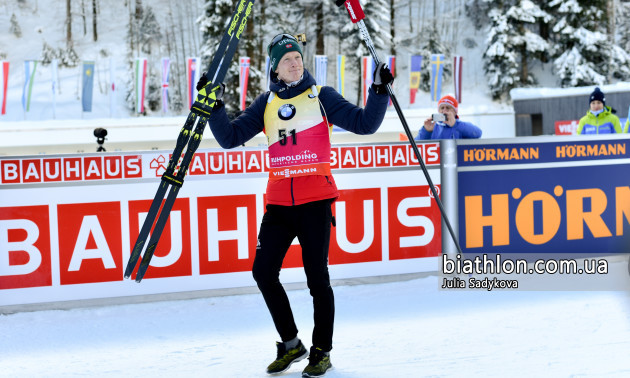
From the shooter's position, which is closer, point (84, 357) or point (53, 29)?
point (84, 357)

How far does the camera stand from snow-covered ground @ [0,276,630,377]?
3.52 metres

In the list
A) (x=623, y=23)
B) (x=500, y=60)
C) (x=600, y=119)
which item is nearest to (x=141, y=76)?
(x=500, y=60)

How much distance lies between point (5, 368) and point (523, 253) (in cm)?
381

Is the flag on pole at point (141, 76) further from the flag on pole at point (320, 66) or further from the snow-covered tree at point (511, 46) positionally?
the snow-covered tree at point (511, 46)

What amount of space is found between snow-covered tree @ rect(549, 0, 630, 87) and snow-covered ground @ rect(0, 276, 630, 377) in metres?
30.7

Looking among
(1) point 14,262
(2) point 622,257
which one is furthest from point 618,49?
(1) point 14,262

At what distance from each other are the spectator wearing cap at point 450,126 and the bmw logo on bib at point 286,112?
2740 mm

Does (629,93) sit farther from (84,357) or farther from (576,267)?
(84,357)

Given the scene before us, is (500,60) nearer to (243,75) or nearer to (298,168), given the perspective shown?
(243,75)

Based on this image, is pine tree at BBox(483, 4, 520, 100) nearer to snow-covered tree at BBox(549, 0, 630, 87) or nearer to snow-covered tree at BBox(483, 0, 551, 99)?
snow-covered tree at BBox(483, 0, 551, 99)

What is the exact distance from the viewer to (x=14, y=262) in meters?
4.63

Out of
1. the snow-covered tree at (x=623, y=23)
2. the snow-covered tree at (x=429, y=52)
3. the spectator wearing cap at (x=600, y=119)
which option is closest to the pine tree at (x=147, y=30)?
the snow-covered tree at (x=429, y=52)

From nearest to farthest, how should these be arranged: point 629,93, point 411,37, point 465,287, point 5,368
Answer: point 5,368
point 465,287
point 629,93
point 411,37

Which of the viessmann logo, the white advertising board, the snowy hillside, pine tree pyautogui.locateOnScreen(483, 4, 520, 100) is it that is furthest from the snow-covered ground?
pine tree pyautogui.locateOnScreen(483, 4, 520, 100)
